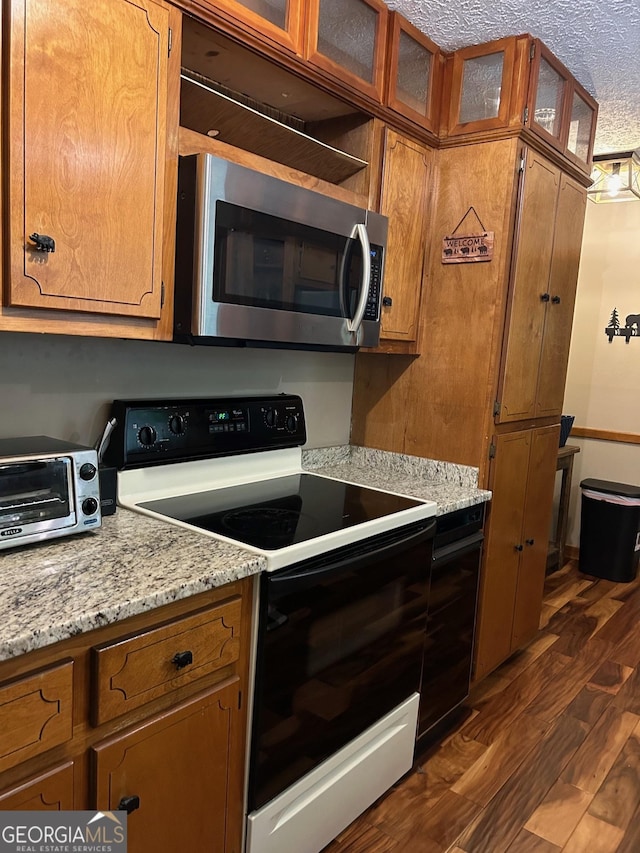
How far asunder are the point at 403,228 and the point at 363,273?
15.1 inches

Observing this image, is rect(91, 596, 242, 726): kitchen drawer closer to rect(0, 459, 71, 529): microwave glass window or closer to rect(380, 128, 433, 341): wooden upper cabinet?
rect(0, 459, 71, 529): microwave glass window

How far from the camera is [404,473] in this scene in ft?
7.93

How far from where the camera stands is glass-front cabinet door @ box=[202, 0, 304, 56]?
1.51m

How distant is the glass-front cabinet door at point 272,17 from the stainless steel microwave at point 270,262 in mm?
354

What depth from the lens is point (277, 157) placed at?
2.01 metres

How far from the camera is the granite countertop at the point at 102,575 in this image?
3.36 feet

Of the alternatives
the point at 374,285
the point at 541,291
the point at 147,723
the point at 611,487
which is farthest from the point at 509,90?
the point at 611,487

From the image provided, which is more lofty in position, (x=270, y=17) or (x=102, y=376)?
(x=270, y=17)

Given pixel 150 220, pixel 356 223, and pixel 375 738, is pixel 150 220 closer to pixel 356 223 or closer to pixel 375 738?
pixel 356 223

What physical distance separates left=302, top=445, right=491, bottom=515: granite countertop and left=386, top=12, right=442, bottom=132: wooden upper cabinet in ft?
3.93

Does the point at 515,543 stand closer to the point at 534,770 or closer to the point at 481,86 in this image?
the point at 534,770

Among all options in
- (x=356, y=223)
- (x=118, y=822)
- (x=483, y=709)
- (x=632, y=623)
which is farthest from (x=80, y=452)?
(x=632, y=623)

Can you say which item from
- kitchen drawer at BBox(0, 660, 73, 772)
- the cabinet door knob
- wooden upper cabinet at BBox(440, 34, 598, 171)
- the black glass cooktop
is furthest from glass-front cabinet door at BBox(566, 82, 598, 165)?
kitchen drawer at BBox(0, 660, 73, 772)

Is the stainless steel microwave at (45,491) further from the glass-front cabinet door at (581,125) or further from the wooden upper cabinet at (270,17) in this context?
the glass-front cabinet door at (581,125)
